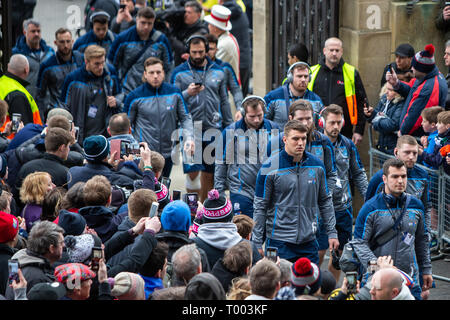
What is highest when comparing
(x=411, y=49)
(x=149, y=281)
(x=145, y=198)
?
(x=411, y=49)

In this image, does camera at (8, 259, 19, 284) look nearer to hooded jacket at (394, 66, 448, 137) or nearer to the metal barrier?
the metal barrier

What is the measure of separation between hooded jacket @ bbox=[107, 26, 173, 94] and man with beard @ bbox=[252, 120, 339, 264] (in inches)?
181

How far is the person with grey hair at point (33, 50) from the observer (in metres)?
12.8

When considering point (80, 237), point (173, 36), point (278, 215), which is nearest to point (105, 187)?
point (80, 237)

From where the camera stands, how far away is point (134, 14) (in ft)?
50.4

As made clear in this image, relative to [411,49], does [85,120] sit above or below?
below

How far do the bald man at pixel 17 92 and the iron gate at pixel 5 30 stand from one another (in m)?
0.12

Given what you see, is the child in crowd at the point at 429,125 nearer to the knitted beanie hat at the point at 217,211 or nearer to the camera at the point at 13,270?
the knitted beanie hat at the point at 217,211

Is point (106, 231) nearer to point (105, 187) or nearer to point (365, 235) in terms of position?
point (105, 187)

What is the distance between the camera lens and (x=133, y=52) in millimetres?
12227

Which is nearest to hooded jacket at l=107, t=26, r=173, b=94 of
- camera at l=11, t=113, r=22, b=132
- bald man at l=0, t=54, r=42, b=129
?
bald man at l=0, t=54, r=42, b=129

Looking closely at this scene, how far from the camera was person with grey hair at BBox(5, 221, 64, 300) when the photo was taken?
5828mm

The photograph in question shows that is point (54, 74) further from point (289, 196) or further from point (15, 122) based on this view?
point (289, 196)

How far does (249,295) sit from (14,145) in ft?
14.0
